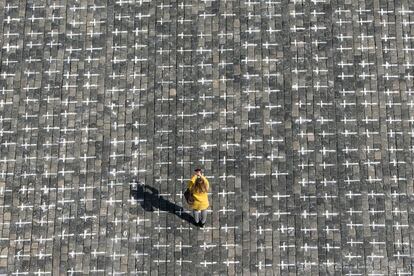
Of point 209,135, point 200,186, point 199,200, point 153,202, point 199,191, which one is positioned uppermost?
point 209,135

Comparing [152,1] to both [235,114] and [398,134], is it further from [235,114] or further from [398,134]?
[398,134]

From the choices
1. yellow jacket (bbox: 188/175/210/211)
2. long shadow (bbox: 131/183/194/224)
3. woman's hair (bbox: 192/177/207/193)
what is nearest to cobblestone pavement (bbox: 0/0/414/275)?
long shadow (bbox: 131/183/194/224)

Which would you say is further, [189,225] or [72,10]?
[72,10]

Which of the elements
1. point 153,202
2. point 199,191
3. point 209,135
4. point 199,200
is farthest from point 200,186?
point 209,135

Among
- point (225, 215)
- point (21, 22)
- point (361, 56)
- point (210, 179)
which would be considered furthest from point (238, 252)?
point (21, 22)

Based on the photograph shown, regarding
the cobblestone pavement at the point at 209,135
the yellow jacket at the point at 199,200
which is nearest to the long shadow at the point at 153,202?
the cobblestone pavement at the point at 209,135

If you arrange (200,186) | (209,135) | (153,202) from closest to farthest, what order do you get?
(200,186) < (153,202) < (209,135)

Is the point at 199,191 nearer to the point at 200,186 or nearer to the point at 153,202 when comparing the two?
the point at 200,186
